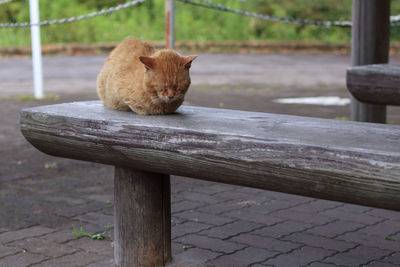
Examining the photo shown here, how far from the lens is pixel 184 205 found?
160 inches

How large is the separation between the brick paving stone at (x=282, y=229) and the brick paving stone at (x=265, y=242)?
7cm

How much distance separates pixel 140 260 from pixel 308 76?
8.11 metres

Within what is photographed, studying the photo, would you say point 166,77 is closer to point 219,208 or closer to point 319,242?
point 319,242

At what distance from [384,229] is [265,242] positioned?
721mm

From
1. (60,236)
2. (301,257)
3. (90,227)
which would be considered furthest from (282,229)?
(60,236)

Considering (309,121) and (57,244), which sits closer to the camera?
(309,121)

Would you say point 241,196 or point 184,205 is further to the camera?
point 241,196

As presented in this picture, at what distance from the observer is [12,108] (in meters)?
7.62

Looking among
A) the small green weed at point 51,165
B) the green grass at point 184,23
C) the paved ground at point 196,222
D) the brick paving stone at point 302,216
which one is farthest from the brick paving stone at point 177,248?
the green grass at point 184,23

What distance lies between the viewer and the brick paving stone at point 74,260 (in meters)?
3.10

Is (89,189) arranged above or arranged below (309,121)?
below

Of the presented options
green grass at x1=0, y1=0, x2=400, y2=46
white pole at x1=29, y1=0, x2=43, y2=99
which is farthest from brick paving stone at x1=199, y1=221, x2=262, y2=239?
green grass at x1=0, y1=0, x2=400, y2=46

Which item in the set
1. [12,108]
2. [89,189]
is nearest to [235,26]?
[12,108]

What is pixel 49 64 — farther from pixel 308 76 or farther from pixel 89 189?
pixel 89 189
